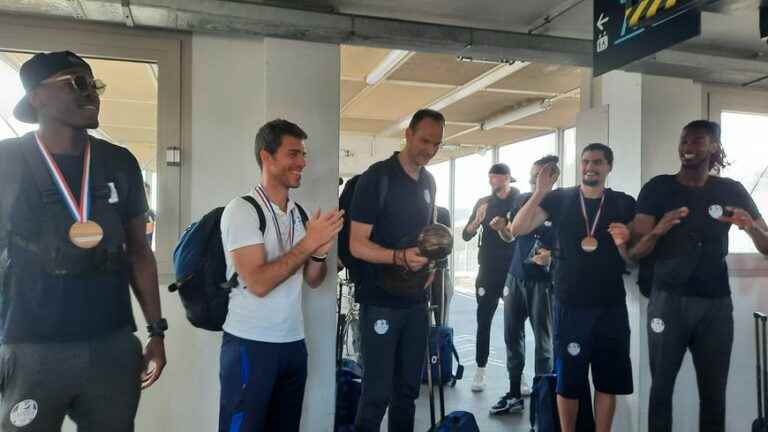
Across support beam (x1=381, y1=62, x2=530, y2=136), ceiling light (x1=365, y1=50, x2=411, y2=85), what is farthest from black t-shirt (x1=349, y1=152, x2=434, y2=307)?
support beam (x1=381, y1=62, x2=530, y2=136)

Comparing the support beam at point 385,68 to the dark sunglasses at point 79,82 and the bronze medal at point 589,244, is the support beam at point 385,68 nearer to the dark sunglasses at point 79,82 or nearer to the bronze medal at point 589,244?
the bronze medal at point 589,244

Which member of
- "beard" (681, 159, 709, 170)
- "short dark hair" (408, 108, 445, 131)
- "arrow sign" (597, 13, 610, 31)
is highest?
"arrow sign" (597, 13, 610, 31)

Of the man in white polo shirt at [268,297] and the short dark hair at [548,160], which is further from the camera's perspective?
the short dark hair at [548,160]

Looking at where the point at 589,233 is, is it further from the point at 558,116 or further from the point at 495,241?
the point at 558,116

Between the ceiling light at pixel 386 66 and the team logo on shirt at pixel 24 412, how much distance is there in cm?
340

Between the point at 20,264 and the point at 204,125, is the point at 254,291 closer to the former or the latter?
the point at 20,264

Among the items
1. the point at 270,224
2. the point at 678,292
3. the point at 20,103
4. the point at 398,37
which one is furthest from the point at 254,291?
the point at 678,292

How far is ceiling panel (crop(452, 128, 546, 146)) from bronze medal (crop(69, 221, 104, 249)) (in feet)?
24.0

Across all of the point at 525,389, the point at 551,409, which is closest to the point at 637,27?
the point at 551,409

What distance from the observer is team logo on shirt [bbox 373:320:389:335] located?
7.82ft

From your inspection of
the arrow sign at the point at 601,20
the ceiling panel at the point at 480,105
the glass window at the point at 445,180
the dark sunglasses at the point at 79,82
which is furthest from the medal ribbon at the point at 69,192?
the glass window at the point at 445,180

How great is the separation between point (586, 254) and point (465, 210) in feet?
31.2

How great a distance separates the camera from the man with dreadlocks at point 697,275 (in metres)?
2.71

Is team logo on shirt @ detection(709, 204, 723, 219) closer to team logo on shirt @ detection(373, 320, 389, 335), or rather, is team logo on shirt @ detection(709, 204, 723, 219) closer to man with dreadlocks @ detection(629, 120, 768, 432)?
man with dreadlocks @ detection(629, 120, 768, 432)
